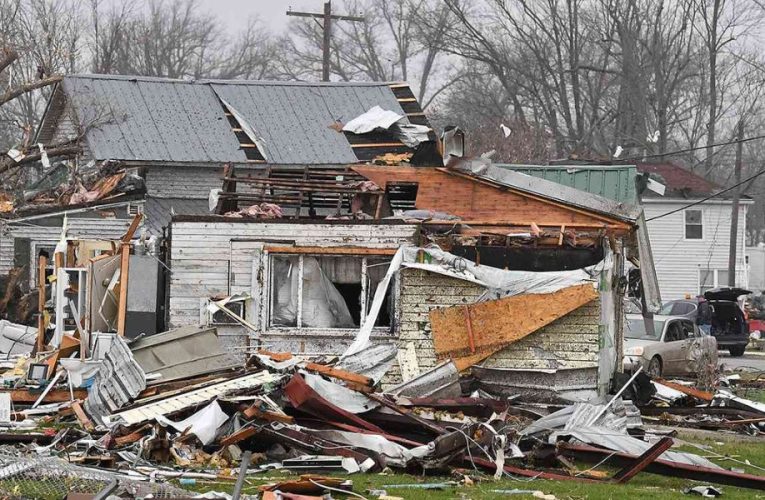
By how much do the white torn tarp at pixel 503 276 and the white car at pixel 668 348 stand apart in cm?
662

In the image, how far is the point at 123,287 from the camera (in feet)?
59.7

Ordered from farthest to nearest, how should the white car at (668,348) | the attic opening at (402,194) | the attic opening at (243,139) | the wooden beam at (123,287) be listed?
the attic opening at (243,139) < the white car at (668,348) < the attic opening at (402,194) < the wooden beam at (123,287)

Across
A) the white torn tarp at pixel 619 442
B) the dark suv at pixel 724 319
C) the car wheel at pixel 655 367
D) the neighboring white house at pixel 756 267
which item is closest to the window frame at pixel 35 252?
the car wheel at pixel 655 367

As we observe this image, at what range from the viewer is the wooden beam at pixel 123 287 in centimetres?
1806

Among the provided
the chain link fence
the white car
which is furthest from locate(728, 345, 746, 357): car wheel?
the chain link fence

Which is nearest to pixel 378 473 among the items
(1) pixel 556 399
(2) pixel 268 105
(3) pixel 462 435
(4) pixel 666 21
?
(3) pixel 462 435

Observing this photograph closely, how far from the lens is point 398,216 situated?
18.1 m

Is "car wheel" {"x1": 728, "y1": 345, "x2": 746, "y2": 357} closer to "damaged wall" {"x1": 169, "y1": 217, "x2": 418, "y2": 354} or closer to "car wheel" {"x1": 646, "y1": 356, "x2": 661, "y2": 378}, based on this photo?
"car wheel" {"x1": 646, "y1": 356, "x2": 661, "y2": 378}

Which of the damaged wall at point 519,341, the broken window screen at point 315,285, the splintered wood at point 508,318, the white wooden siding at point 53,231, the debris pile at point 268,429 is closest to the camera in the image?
the debris pile at point 268,429

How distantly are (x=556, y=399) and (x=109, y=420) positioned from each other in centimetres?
681

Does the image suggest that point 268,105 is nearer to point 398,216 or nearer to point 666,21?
point 398,216

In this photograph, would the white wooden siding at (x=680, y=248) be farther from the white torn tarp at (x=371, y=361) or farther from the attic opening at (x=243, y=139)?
the white torn tarp at (x=371, y=361)

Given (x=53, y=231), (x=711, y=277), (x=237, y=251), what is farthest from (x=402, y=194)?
(x=711, y=277)

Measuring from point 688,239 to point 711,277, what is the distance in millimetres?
1900
